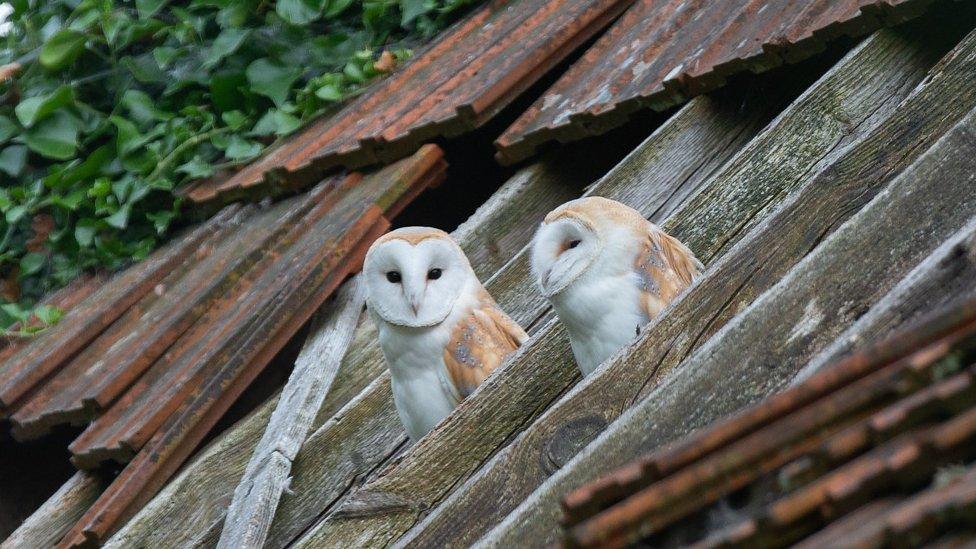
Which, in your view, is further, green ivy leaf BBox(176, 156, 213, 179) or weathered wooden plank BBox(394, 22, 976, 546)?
green ivy leaf BBox(176, 156, 213, 179)

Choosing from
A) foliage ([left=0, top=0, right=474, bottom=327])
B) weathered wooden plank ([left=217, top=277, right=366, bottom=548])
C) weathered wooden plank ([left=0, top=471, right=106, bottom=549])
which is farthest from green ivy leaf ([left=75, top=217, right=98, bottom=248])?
weathered wooden plank ([left=217, top=277, right=366, bottom=548])

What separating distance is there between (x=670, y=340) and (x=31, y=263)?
14.3ft

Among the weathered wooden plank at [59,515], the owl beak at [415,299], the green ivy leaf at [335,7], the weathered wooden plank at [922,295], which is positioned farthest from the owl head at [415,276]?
the green ivy leaf at [335,7]

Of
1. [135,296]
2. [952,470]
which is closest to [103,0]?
[135,296]

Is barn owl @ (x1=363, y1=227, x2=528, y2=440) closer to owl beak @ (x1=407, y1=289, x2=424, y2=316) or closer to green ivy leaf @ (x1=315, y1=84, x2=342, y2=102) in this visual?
owl beak @ (x1=407, y1=289, x2=424, y2=316)

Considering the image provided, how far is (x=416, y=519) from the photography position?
2688 millimetres

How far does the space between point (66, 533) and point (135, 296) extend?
1.18 meters

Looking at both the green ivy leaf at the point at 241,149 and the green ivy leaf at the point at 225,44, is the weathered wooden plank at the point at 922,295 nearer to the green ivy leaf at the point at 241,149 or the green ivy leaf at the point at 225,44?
the green ivy leaf at the point at 241,149

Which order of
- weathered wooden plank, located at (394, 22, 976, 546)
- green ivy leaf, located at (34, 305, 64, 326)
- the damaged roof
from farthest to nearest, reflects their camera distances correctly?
green ivy leaf, located at (34, 305, 64, 326), the damaged roof, weathered wooden plank, located at (394, 22, 976, 546)

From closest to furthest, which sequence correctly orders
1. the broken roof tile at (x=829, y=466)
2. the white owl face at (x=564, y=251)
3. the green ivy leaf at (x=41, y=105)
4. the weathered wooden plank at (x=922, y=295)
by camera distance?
the broken roof tile at (x=829, y=466)
the weathered wooden plank at (x=922, y=295)
the white owl face at (x=564, y=251)
the green ivy leaf at (x=41, y=105)

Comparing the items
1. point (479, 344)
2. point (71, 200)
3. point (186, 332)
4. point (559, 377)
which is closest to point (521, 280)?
point (479, 344)

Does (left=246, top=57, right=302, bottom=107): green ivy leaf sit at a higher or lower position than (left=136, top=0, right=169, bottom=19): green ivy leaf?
lower

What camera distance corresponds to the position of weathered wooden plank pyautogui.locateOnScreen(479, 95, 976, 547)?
1.97m

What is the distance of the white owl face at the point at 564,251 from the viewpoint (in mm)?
3395
